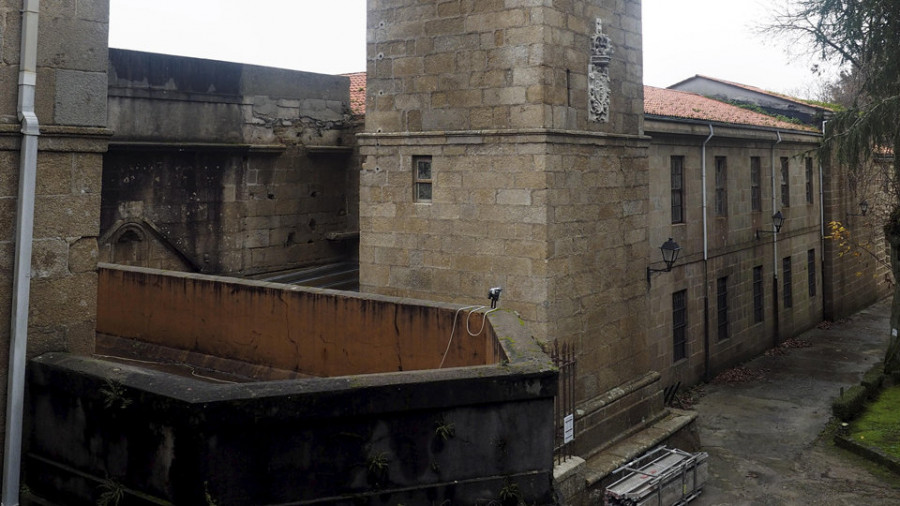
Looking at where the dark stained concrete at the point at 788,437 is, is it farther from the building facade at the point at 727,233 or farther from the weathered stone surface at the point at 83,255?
the weathered stone surface at the point at 83,255

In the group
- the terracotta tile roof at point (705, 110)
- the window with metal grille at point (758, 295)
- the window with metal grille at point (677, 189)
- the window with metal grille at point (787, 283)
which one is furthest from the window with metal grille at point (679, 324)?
the window with metal grille at point (787, 283)

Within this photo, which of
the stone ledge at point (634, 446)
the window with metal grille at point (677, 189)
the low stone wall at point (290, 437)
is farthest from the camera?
the window with metal grille at point (677, 189)

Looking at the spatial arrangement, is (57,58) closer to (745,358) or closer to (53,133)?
(53,133)

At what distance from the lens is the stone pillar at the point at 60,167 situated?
17.4ft

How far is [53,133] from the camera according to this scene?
5.44 metres

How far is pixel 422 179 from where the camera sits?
12.2 metres

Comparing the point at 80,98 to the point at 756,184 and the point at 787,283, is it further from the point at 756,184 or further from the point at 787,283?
the point at 787,283

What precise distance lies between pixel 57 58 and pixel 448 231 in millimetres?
6983

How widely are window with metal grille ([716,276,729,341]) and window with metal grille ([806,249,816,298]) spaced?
23.4 ft

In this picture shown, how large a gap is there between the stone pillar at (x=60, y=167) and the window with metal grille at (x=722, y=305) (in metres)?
17.2

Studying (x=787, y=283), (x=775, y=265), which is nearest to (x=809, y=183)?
(x=787, y=283)

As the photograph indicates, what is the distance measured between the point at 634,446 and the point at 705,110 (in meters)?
13.3

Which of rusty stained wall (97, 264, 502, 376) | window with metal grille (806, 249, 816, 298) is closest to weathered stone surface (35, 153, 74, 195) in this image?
rusty stained wall (97, 264, 502, 376)

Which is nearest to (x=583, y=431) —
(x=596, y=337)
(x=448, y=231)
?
(x=596, y=337)
